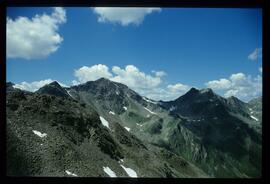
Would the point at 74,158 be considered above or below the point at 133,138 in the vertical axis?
below

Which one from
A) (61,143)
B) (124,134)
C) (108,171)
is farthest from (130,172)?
(124,134)

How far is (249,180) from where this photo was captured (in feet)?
17.2

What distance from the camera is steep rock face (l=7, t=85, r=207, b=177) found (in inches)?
653

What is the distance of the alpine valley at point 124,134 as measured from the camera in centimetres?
1886

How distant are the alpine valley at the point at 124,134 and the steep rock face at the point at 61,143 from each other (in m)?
0.05

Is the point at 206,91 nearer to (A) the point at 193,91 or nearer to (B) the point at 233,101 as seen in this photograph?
(A) the point at 193,91

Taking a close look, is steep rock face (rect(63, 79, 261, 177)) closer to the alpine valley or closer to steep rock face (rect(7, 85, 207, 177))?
the alpine valley

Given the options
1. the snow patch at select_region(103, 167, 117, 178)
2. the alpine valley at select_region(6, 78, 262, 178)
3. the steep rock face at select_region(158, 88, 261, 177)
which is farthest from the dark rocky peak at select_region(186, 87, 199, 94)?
the snow patch at select_region(103, 167, 117, 178)

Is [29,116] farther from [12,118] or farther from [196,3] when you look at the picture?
[196,3]

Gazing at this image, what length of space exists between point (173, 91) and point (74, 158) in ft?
437

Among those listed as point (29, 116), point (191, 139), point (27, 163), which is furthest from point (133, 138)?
point (191, 139)

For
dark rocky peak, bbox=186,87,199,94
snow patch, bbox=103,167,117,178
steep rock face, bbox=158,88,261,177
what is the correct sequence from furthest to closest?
dark rocky peak, bbox=186,87,199,94 → steep rock face, bbox=158,88,261,177 → snow patch, bbox=103,167,117,178

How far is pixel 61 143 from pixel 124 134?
18069 mm

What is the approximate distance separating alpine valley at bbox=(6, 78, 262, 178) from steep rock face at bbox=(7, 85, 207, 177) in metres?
0.05
